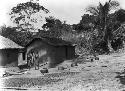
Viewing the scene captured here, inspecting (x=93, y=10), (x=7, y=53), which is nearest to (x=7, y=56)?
(x=7, y=53)

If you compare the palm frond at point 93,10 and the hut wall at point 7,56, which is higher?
the palm frond at point 93,10

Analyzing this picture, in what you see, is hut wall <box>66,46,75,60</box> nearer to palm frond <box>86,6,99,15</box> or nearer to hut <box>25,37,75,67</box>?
hut <box>25,37,75,67</box>

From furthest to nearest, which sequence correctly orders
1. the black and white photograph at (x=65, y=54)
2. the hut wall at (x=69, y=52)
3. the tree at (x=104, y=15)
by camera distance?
the tree at (x=104, y=15) → the hut wall at (x=69, y=52) → the black and white photograph at (x=65, y=54)

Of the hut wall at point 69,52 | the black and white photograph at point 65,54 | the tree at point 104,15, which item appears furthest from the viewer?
the tree at point 104,15

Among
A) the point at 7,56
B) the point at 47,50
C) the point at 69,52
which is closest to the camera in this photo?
the point at 7,56

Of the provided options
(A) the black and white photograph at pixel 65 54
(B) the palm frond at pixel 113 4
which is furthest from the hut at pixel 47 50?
(B) the palm frond at pixel 113 4

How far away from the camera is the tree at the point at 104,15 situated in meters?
43.8

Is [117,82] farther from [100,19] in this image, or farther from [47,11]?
[47,11]

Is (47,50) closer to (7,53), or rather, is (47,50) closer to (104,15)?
(7,53)

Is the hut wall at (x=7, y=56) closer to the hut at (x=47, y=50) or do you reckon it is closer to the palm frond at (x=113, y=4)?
the hut at (x=47, y=50)

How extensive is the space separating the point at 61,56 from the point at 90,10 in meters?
15.1

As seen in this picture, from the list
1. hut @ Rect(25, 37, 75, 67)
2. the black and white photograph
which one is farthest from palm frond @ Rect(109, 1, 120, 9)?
hut @ Rect(25, 37, 75, 67)

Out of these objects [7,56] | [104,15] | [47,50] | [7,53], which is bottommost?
[7,56]

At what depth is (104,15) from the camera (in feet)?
145
